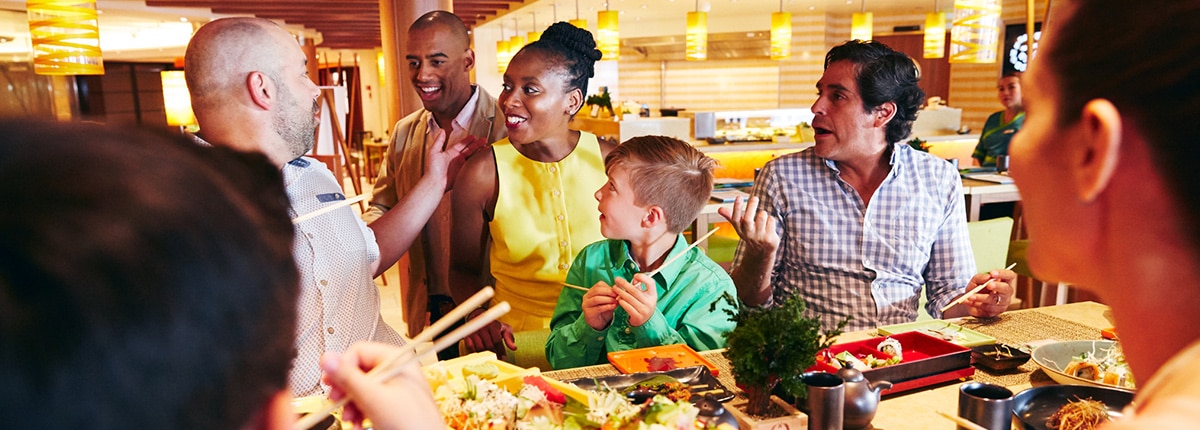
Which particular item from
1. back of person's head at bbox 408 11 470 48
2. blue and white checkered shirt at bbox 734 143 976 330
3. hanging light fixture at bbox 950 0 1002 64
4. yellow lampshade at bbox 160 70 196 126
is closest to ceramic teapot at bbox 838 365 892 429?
blue and white checkered shirt at bbox 734 143 976 330

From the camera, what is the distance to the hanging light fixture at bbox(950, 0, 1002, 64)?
4727mm

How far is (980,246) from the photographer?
3.13 m

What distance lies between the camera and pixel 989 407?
1350 mm

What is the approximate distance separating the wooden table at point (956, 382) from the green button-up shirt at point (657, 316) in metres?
0.13

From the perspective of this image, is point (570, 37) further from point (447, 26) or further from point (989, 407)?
point (989, 407)

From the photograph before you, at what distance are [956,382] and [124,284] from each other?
1791 mm

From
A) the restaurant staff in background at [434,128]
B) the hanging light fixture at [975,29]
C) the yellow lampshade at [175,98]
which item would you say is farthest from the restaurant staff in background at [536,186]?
the yellow lampshade at [175,98]

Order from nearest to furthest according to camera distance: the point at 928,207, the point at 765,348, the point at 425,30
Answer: the point at 765,348 → the point at 928,207 → the point at 425,30

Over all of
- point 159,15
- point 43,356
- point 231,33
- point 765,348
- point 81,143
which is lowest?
point 765,348

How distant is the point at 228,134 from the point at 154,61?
20.1 meters

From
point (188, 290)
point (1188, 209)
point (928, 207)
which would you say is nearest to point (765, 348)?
point (1188, 209)

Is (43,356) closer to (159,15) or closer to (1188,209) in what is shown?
(1188,209)

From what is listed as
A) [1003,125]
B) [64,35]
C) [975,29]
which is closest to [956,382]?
[975,29]

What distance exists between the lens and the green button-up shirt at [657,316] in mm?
1969
